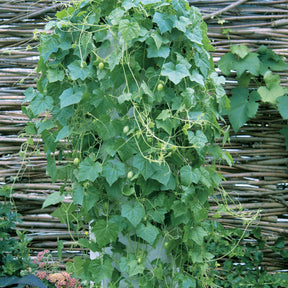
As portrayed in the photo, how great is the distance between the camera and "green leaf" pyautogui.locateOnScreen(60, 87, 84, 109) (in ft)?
3.25

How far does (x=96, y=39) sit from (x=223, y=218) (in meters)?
1.43

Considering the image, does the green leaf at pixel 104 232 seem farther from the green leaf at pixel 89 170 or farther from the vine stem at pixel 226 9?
the vine stem at pixel 226 9

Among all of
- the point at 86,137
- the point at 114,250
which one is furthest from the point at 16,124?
the point at 114,250

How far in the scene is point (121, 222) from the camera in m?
0.99

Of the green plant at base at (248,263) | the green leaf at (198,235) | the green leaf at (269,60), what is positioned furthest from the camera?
the green leaf at (269,60)

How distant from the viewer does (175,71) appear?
38.2 inches

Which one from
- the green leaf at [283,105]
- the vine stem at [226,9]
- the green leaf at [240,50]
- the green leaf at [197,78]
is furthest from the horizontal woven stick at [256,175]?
the green leaf at [197,78]

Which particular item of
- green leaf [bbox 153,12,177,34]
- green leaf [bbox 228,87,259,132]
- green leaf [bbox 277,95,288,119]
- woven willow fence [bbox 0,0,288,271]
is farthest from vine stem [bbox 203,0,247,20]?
green leaf [bbox 153,12,177,34]

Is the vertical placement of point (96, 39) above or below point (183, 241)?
above

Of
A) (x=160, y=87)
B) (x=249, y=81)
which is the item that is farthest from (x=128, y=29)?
(x=249, y=81)

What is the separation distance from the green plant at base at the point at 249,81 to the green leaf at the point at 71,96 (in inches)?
47.2

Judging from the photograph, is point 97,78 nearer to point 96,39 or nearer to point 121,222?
point 96,39

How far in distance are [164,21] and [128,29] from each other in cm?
10

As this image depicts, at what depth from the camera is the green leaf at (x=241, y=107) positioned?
203 centimetres
